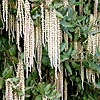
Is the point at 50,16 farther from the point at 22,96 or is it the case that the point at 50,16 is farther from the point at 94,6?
the point at 94,6

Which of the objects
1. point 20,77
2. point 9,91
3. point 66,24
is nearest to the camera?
point 9,91

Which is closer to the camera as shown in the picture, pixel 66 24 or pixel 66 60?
pixel 66 24

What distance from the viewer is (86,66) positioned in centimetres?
246

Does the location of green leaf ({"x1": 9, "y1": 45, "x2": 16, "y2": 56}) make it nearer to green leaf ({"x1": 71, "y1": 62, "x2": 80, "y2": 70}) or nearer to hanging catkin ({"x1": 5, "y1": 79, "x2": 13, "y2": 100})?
hanging catkin ({"x1": 5, "y1": 79, "x2": 13, "y2": 100})

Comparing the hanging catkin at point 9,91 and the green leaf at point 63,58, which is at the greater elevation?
the green leaf at point 63,58

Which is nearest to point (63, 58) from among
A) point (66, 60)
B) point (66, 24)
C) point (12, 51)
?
point (66, 60)

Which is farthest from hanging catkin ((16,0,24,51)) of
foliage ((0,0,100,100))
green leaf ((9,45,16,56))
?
green leaf ((9,45,16,56))

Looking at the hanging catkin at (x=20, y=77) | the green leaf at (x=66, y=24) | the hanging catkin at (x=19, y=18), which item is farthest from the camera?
the green leaf at (x=66, y=24)

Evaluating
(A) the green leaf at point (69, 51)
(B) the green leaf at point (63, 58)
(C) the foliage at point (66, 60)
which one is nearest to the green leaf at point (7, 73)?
(C) the foliage at point (66, 60)

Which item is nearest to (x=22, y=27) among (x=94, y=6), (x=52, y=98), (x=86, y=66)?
(x=52, y=98)

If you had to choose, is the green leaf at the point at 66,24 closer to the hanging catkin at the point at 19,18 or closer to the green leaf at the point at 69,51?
the green leaf at the point at 69,51

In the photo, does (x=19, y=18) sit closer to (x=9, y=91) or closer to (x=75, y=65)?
(x=9, y=91)

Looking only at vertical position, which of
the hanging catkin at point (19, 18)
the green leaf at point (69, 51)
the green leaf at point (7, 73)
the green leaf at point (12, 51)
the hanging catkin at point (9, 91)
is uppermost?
the hanging catkin at point (19, 18)

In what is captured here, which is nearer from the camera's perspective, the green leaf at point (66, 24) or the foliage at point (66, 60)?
the foliage at point (66, 60)
